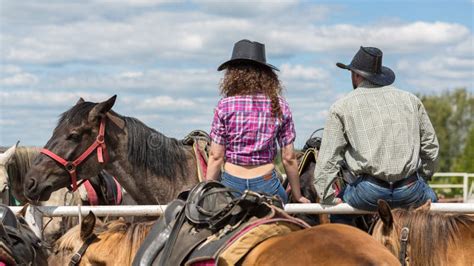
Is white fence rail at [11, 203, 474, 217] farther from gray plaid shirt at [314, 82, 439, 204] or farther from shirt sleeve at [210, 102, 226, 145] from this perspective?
shirt sleeve at [210, 102, 226, 145]

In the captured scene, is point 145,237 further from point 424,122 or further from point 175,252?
point 424,122

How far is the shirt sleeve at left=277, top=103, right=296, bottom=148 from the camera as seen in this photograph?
20.2 ft

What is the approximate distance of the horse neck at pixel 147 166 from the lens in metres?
8.22

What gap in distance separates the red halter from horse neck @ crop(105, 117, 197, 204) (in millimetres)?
118

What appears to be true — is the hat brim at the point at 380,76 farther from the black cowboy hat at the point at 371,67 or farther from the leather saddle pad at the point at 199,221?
the leather saddle pad at the point at 199,221

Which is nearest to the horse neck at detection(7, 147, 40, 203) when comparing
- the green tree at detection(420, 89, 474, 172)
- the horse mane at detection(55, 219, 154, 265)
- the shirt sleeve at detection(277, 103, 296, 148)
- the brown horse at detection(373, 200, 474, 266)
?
the horse mane at detection(55, 219, 154, 265)

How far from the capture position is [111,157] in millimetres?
8188

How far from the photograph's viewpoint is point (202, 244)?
4750mm

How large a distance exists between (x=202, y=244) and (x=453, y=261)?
1658 mm

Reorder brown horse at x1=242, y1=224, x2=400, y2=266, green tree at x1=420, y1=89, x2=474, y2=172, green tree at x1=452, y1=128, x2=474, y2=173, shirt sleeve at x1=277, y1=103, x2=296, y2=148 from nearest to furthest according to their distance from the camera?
brown horse at x1=242, y1=224, x2=400, y2=266, shirt sleeve at x1=277, y1=103, x2=296, y2=148, green tree at x1=452, y1=128, x2=474, y2=173, green tree at x1=420, y1=89, x2=474, y2=172

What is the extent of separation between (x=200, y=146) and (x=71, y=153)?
120 cm

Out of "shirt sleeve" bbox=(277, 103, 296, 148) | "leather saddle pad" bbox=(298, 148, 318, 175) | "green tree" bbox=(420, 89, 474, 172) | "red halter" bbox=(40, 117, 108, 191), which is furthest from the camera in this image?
"green tree" bbox=(420, 89, 474, 172)

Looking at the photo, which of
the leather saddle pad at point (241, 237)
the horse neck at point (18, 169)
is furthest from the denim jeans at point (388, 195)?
the horse neck at point (18, 169)

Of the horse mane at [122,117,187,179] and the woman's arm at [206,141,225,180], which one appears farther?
the horse mane at [122,117,187,179]
